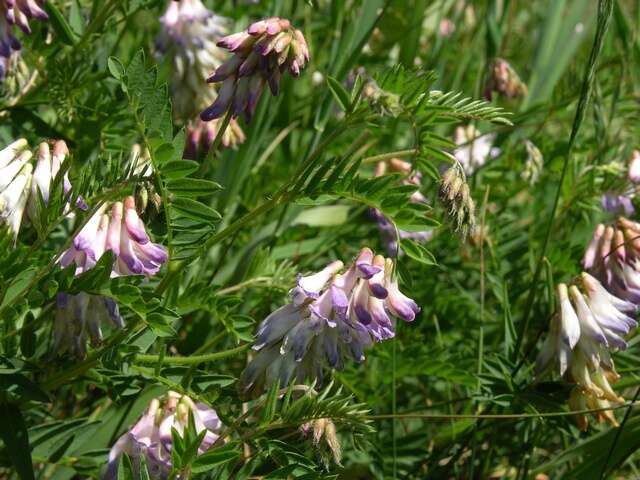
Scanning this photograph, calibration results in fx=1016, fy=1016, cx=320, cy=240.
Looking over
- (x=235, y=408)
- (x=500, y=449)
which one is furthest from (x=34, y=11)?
(x=500, y=449)

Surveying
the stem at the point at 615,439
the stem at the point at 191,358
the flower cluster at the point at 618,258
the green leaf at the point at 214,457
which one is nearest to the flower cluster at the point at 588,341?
the stem at the point at 615,439

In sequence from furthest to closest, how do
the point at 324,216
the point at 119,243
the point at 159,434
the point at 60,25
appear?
the point at 324,216, the point at 60,25, the point at 159,434, the point at 119,243

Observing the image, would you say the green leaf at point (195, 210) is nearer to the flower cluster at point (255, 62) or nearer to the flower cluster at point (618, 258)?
the flower cluster at point (255, 62)

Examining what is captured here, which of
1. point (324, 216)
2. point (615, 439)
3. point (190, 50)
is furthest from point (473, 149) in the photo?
point (615, 439)

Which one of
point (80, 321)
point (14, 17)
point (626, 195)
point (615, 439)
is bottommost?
point (615, 439)

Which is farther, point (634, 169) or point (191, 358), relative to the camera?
point (634, 169)

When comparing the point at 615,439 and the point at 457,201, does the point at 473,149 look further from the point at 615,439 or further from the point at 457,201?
the point at 457,201
